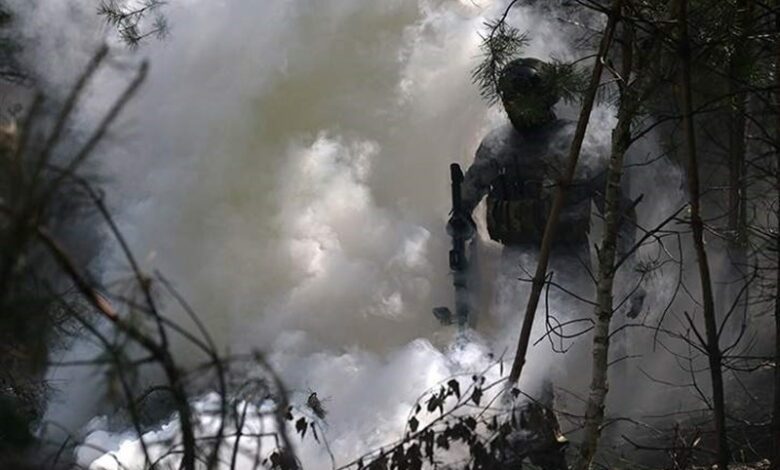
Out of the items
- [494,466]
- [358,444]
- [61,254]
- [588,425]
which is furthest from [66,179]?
[358,444]

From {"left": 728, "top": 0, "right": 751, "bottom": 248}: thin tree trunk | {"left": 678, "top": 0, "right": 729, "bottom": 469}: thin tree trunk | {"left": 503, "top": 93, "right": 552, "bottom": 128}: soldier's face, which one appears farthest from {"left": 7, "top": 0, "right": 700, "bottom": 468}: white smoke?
{"left": 678, "top": 0, "right": 729, "bottom": 469}: thin tree trunk

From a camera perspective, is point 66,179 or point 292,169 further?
point 292,169

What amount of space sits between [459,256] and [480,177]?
56 cm

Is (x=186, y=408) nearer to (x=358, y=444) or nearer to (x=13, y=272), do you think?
(x=13, y=272)

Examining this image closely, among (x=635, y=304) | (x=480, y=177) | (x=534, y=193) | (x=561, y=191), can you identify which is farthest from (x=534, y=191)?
(x=561, y=191)

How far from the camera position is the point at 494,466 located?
291cm

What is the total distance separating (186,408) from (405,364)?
548cm

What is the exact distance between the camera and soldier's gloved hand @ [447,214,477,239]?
247 inches

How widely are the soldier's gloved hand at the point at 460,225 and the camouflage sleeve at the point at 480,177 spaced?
49 millimetres

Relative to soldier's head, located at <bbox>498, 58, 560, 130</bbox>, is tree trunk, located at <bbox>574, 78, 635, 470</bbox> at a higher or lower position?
lower

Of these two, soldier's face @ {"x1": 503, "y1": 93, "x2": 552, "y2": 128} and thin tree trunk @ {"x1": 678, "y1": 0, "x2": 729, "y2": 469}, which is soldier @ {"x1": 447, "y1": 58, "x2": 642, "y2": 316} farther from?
thin tree trunk @ {"x1": 678, "y1": 0, "x2": 729, "y2": 469}

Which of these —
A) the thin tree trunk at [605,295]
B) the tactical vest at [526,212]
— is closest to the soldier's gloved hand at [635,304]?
the tactical vest at [526,212]

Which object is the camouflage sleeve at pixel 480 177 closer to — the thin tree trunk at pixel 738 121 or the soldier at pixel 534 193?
the soldier at pixel 534 193

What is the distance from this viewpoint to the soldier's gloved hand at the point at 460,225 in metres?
6.28
